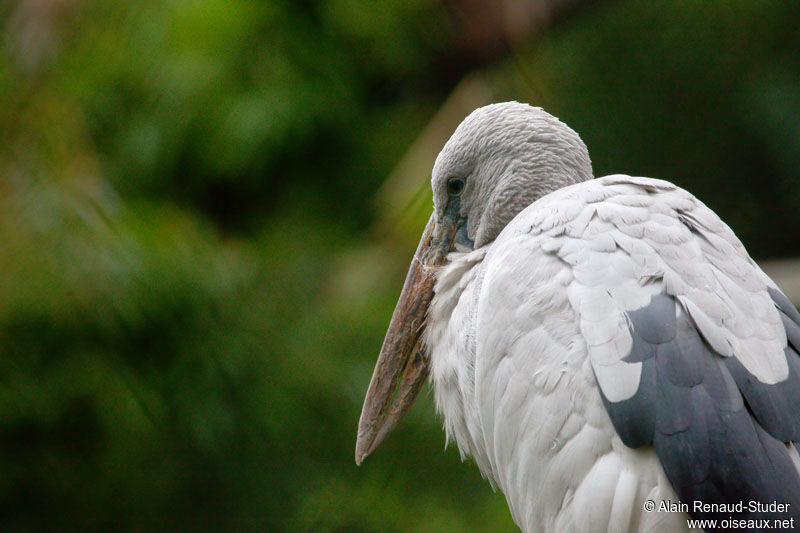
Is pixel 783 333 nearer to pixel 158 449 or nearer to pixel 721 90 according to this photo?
pixel 158 449

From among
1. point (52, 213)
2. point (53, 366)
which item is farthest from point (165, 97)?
point (53, 366)

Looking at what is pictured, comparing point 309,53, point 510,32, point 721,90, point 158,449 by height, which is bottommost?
point 721,90

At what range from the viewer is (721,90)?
121 inches

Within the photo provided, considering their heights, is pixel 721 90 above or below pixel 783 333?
below

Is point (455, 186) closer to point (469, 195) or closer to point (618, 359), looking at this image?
point (469, 195)

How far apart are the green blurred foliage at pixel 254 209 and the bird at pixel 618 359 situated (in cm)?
95

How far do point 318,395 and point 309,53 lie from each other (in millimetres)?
1326

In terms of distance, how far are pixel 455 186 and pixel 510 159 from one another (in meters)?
0.14

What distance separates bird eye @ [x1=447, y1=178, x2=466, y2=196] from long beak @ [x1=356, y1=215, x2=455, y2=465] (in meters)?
0.08

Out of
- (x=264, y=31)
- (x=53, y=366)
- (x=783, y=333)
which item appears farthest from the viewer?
(x=264, y=31)

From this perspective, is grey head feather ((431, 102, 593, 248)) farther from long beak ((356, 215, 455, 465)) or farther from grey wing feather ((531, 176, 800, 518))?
grey wing feather ((531, 176, 800, 518))

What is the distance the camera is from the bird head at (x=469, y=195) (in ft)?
5.49

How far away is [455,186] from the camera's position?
5.84 feet

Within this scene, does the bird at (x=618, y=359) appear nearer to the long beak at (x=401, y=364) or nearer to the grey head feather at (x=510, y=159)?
the grey head feather at (x=510, y=159)
